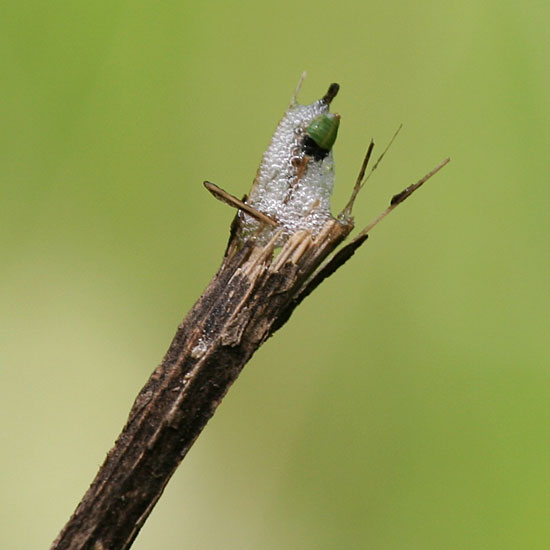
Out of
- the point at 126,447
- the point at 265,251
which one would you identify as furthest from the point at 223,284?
the point at 126,447

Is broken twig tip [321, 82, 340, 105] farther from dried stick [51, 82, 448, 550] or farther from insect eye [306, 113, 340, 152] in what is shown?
dried stick [51, 82, 448, 550]

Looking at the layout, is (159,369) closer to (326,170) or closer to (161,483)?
(161,483)

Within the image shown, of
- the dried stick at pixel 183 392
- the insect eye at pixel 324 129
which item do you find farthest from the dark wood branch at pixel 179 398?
the insect eye at pixel 324 129

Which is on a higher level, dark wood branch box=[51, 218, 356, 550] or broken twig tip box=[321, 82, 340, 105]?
broken twig tip box=[321, 82, 340, 105]

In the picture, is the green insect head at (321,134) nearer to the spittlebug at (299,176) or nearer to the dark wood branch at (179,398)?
the spittlebug at (299,176)

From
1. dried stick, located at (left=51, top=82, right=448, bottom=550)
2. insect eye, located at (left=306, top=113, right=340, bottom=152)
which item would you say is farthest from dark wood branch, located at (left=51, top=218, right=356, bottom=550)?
insect eye, located at (left=306, top=113, right=340, bottom=152)

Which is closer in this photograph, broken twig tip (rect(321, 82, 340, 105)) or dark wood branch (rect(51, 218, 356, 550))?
dark wood branch (rect(51, 218, 356, 550))

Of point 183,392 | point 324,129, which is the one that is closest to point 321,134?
point 324,129

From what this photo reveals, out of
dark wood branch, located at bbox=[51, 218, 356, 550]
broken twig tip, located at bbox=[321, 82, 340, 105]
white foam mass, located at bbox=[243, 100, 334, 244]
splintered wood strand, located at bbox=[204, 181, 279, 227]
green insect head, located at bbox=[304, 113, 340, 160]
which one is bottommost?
dark wood branch, located at bbox=[51, 218, 356, 550]
